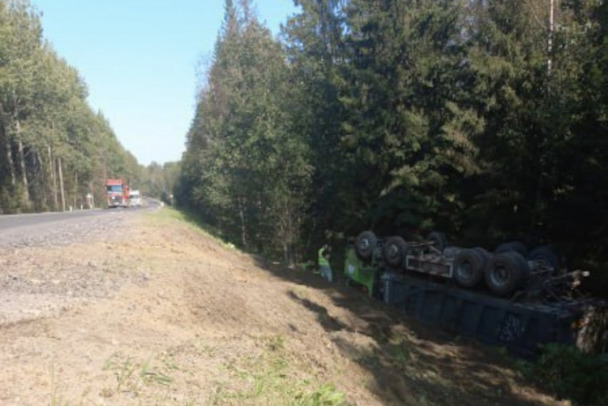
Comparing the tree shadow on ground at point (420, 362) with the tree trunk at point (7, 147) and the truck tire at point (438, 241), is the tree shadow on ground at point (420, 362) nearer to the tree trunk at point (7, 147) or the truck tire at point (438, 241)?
the truck tire at point (438, 241)

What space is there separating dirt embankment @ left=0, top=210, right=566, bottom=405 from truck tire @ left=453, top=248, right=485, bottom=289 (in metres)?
1.53

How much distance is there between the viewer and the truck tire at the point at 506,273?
36.5ft

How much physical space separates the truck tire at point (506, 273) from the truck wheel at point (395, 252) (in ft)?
10.3

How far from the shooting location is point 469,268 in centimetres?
1233

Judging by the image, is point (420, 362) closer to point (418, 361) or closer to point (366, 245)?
point (418, 361)

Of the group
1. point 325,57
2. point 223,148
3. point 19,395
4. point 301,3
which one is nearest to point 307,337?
point 19,395

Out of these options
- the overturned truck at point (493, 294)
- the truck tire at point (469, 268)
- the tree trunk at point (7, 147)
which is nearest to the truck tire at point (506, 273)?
the overturned truck at point (493, 294)

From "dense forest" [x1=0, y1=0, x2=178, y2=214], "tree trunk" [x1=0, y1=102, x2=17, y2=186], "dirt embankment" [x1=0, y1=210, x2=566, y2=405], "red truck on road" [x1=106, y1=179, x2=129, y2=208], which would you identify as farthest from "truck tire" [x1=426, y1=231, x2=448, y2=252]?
"red truck on road" [x1=106, y1=179, x2=129, y2=208]

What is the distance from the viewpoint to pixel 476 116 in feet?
59.4

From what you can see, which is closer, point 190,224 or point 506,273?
point 506,273

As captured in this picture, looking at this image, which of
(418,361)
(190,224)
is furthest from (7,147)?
(418,361)

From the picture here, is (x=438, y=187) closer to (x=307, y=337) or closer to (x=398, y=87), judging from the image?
(x=398, y=87)

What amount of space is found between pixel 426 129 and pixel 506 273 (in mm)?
9576

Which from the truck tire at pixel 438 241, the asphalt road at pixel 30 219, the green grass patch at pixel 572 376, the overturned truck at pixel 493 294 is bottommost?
the green grass patch at pixel 572 376
